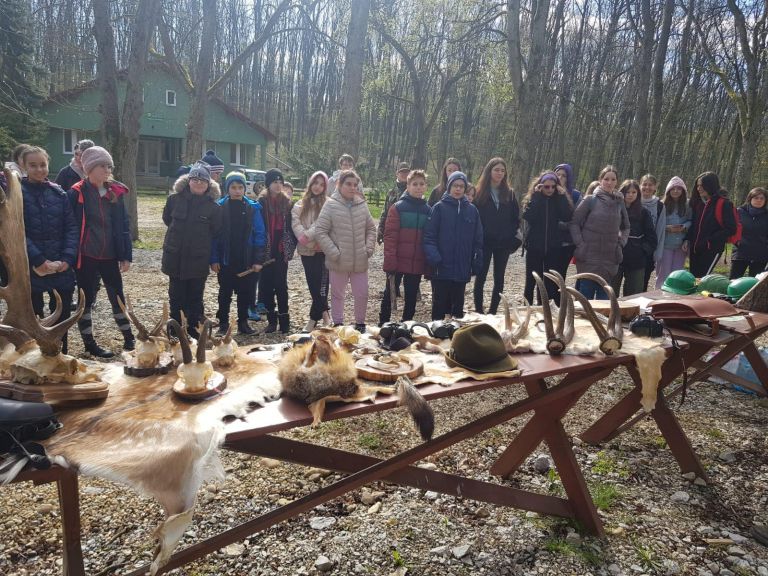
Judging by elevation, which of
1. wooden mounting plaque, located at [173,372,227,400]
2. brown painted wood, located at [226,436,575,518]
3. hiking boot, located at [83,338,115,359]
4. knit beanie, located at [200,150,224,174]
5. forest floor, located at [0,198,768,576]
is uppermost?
knit beanie, located at [200,150,224,174]

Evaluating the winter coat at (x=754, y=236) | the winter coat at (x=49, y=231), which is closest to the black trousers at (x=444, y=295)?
the winter coat at (x=49, y=231)

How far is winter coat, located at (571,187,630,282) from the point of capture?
5.93 m

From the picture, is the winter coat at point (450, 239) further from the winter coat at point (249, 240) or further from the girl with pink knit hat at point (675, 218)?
the girl with pink knit hat at point (675, 218)

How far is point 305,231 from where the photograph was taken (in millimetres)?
5824

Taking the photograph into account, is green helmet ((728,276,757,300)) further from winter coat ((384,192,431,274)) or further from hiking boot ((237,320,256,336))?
hiking boot ((237,320,256,336))

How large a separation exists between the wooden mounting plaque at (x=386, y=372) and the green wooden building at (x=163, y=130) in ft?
94.9

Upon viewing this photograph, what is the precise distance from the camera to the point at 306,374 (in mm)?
2049

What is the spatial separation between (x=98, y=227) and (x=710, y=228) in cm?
706

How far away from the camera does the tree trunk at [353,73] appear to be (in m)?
10.7

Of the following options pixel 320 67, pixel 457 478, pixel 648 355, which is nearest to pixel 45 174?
pixel 457 478

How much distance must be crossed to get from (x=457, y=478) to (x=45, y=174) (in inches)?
160

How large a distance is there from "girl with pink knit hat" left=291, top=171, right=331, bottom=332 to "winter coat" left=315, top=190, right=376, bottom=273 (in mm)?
260

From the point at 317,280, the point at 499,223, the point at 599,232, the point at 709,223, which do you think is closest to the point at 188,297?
the point at 317,280

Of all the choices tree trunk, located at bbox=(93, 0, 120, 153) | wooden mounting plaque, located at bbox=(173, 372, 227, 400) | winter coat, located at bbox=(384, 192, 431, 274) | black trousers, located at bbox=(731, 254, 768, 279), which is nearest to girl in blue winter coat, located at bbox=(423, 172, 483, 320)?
winter coat, located at bbox=(384, 192, 431, 274)
